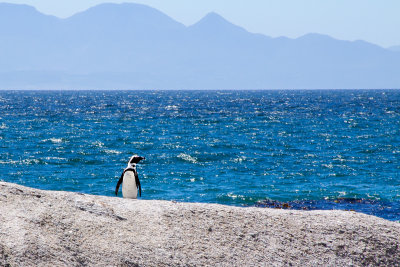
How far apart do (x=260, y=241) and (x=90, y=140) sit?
116ft

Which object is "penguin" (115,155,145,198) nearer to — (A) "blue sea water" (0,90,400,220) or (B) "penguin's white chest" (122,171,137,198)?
(B) "penguin's white chest" (122,171,137,198)

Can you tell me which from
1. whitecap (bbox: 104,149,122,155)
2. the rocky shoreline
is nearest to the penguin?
the rocky shoreline

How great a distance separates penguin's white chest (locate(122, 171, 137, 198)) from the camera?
13.1 meters

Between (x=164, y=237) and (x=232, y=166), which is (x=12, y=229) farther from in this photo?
(x=232, y=166)

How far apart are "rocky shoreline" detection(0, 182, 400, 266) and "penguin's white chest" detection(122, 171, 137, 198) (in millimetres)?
1691

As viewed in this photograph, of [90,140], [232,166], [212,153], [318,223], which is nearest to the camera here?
[318,223]

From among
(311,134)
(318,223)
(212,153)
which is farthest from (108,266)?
(311,134)

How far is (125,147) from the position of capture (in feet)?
133

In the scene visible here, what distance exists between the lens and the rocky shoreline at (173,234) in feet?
30.1

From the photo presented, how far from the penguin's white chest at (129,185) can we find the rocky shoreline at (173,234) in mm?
1691

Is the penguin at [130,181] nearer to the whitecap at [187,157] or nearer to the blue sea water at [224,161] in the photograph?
the blue sea water at [224,161]

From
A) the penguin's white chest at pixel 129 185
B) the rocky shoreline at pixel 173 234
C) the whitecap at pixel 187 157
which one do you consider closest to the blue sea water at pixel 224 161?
the whitecap at pixel 187 157

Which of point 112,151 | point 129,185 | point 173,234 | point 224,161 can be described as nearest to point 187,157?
point 224,161

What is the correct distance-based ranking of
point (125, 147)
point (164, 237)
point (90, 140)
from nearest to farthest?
point (164, 237)
point (125, 147)
point (90, 140)
